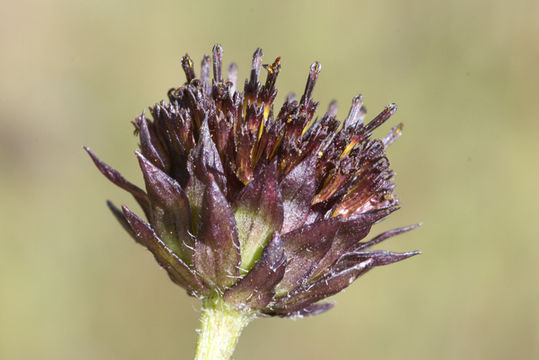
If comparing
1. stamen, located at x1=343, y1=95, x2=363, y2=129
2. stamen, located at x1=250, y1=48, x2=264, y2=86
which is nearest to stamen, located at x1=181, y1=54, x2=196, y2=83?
stamen, located at x1=250, y1=48, x2=264, y2=86

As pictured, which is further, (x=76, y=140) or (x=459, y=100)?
(x=459, y=100)

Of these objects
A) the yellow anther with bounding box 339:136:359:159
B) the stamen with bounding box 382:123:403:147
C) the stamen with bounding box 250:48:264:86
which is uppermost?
the stamen with bounding box 250:48:264:86

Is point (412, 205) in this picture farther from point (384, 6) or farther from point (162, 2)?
point (162, 2)

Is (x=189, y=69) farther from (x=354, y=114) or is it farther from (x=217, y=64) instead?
(x=354, y=114)

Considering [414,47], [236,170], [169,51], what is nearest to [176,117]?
[236,170]

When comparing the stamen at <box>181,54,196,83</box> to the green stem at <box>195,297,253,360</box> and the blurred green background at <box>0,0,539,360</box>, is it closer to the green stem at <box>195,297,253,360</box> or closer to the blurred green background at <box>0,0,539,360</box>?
the green stem at <box>195,297,253,360</box>

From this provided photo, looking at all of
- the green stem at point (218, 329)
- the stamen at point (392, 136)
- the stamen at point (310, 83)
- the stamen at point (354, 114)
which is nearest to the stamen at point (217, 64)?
the stamen at point (310, 83)
